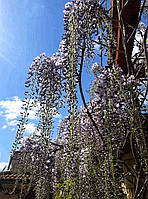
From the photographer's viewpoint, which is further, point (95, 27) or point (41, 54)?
point (41, 54)

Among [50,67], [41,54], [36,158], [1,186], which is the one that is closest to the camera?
[50,67]

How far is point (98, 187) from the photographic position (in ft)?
5.60

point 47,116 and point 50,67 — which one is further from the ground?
point 50,67

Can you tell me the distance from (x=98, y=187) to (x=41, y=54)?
1.66 m

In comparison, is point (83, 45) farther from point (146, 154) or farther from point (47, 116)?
point (146, 154)

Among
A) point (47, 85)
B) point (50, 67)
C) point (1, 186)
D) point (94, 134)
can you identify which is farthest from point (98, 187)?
point (1, 186)

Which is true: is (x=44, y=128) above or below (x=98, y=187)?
above

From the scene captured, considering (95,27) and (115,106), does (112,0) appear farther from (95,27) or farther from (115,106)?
(115,106)

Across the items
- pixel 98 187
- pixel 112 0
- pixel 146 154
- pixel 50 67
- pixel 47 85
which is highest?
pixel 112 0

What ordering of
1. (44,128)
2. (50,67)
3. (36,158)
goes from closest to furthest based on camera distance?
(44,128), (50,67), (36,158)

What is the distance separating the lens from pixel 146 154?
127cm

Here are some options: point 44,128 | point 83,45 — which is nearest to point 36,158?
point 44,128

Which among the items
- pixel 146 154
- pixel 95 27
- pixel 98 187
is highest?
pixel 95 27

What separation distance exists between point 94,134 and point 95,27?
3.68 ft
